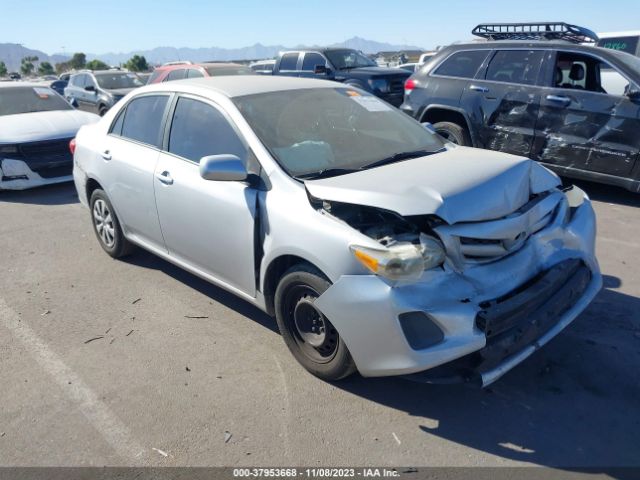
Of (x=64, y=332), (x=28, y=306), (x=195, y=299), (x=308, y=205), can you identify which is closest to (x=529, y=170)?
(x=308, y=205)

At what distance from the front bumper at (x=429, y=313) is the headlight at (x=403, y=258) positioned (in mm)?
54

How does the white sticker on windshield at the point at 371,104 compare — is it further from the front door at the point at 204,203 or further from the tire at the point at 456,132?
the tire at the point at 456,132

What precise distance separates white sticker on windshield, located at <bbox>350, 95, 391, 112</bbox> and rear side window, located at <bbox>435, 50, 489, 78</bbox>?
3.45 m

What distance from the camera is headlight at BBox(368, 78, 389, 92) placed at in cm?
1229

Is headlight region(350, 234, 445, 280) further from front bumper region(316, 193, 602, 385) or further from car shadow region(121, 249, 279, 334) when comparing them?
car shadow region(121, 249, 279, 334)

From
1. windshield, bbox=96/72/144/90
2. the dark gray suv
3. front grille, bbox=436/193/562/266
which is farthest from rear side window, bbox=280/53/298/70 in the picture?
front grille, bbox=436/193/562/266

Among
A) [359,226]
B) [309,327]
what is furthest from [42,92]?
[359,226]

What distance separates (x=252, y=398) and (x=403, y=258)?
4.24 feet

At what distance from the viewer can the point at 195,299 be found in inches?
178

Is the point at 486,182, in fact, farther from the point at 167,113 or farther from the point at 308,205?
the point at 167,113

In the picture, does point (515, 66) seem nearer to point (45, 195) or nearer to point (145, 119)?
point (145, 119)

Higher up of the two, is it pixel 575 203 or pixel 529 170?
pixel 529 170

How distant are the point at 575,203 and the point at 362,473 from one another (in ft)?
7.93

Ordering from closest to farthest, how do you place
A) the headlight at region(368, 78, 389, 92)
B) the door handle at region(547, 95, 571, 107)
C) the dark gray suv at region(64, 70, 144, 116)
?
1. the door handle at region(547, 95, 571, 107)
2. the headlight at region(368, 78, 389, 92)
3. the dark gray suv at region(64, 70, 144, 116)
